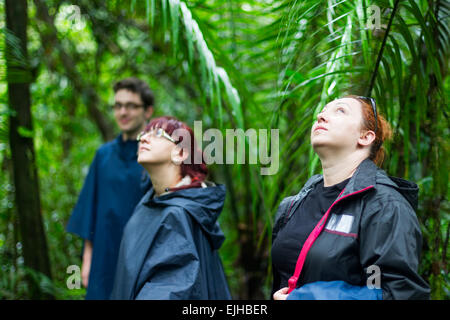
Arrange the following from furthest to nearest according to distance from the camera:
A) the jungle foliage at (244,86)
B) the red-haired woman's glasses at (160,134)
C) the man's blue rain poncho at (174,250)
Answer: the red-haired woman's glasses at (160,134) < the jungle foliage at (244,86) < the man's blue rain poncho at (174,250)

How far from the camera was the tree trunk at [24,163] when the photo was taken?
261 cm

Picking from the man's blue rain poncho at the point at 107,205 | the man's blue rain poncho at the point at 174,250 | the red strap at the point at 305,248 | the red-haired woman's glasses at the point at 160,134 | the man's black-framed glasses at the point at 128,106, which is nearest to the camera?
the red strap at the point at 305,248

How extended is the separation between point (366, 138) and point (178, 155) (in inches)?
37.9

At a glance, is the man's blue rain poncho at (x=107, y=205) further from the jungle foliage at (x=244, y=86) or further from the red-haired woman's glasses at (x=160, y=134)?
the red-haired woman's glasses at (x=160, y=134)

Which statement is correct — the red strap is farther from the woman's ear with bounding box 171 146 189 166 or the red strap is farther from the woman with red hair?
the woman's ear with bounding box 171 146 189 166

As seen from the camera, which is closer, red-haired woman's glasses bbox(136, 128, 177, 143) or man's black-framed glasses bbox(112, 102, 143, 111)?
red-haired woman's glasses bbox(136, 128, 177, 143)

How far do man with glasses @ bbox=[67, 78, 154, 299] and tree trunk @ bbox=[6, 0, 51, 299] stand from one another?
25 centimetres

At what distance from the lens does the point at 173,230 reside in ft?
5.91

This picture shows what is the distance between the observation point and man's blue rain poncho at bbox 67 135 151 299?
2545 millimetres

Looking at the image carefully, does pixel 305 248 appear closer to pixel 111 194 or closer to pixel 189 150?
pixel 189 150

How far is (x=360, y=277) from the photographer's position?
1159 mm

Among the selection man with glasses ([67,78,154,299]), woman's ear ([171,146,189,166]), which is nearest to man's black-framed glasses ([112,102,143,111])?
man with glasses ([67,78,154,299])

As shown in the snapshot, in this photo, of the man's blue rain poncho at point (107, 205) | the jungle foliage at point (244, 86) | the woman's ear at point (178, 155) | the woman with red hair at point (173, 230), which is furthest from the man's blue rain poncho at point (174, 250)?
the man's blue rain poncho at point (107, 205)

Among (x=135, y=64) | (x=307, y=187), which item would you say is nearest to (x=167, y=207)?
(x=307, y=187)
